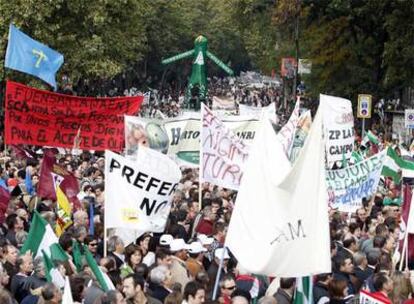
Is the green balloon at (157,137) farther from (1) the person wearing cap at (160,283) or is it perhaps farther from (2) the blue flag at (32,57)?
(1) the person wearing cap at (160,283)

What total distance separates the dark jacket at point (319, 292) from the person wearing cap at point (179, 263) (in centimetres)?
149

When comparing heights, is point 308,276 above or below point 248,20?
below

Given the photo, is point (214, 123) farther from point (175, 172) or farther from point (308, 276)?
point (308, 276)

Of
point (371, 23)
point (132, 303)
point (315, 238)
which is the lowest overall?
point (132, 303)

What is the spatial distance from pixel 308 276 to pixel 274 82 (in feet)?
354

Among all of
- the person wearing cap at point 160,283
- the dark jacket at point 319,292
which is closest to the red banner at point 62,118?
the person wearing cap at point 160,283

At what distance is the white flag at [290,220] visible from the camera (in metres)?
9.82

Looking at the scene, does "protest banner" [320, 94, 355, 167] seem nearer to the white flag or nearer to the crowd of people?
the crowd of people

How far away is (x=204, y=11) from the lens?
10738 centimetres

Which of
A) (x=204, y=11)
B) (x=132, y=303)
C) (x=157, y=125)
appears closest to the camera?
(x=132, y=303)

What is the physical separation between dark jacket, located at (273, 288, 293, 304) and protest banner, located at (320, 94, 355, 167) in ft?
33.9

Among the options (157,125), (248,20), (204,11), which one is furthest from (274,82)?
(157,125)

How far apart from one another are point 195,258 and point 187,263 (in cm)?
39

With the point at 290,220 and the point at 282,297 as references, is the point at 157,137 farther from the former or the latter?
the point at 290,220
